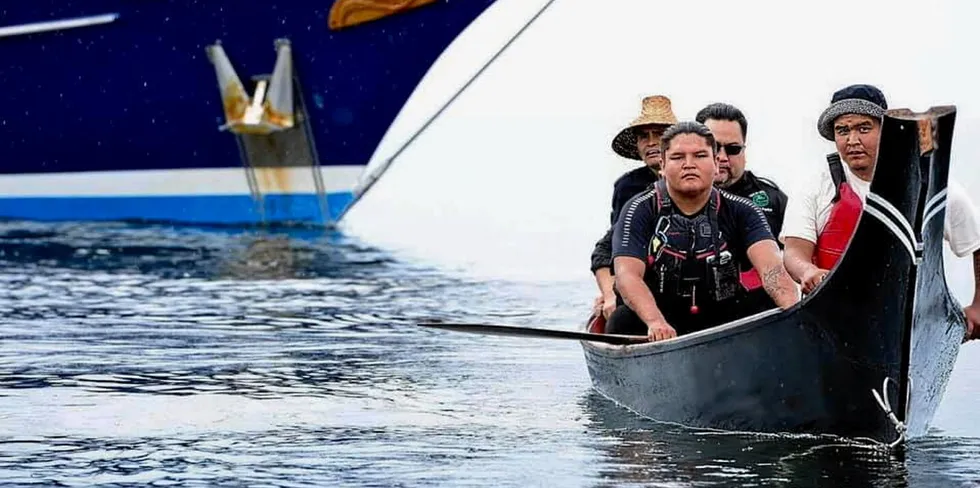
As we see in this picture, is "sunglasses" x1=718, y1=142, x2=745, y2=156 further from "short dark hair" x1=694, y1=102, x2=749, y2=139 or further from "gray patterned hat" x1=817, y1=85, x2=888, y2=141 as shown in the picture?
"gray patterned hat" x1=817, y1=85, x2=888, y2=141

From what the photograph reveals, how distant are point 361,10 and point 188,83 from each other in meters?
2.17

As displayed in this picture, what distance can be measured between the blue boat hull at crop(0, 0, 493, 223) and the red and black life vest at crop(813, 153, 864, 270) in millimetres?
15121

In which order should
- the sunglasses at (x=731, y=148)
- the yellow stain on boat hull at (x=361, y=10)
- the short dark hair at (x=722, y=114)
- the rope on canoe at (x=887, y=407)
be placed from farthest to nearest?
the yellow stain on boat hull at (x=361, y=10) < the short dark hair at (x=722, y=114) < the sunglasses at (x=731, y=148) < the rope on canoe at (x=887, y=407)

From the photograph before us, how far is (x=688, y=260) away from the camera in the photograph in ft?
28.3

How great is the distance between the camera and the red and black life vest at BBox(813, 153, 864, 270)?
26.5ft

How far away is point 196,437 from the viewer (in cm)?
862

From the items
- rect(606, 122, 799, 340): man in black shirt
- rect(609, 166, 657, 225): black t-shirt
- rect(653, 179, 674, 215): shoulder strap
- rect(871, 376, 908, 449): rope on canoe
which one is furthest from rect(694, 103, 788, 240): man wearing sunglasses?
rect(871, 376, 908, 449): rope on canoe

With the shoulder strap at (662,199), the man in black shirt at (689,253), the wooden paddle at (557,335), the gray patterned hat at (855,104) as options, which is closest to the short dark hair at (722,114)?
the man in black shirt at (689,253)

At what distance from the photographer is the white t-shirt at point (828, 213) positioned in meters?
7.86

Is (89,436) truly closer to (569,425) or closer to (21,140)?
(569,425)

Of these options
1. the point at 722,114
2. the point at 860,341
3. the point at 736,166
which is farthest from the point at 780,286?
the point at 722,114

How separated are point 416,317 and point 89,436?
572 centimetres

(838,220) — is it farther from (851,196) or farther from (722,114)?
(722,114)

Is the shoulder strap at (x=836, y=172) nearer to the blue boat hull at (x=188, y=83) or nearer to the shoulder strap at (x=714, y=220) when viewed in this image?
the shoulder strap at (x=714, y=220)
